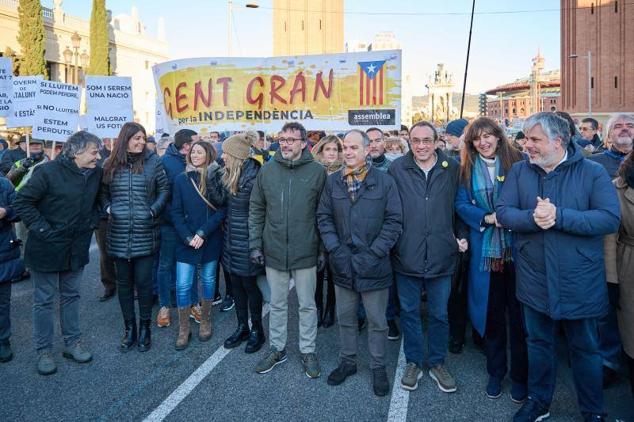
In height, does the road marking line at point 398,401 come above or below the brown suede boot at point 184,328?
below

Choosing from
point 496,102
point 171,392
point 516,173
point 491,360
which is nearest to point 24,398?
point 171,392

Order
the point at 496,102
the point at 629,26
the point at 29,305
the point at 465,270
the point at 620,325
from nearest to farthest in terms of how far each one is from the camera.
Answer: the point at 620,325, the point at 465,270, the point at 29,305, the point at 629,26, the point at 496,102

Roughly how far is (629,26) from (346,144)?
51950mm

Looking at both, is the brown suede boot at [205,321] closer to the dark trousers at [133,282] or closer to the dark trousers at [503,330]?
the dark trousers at [133,282]

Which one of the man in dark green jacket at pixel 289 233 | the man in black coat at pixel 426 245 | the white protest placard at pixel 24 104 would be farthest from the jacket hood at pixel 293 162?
the white protest placard at pixel 24 104

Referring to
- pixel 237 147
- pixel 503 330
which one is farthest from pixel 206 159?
pixel 503 330

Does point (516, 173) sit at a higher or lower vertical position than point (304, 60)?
lower

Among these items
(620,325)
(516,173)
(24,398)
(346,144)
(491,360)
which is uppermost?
(346,144)

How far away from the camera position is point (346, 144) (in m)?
4.09

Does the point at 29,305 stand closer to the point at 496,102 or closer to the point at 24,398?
the point at 24,398

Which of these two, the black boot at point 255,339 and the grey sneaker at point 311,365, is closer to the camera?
the grey sneaker at point 311,365

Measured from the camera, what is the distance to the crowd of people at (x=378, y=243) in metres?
3.26

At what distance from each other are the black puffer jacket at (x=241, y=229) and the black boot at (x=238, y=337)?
0.63m

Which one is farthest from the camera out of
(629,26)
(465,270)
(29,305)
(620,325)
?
(629,26)
